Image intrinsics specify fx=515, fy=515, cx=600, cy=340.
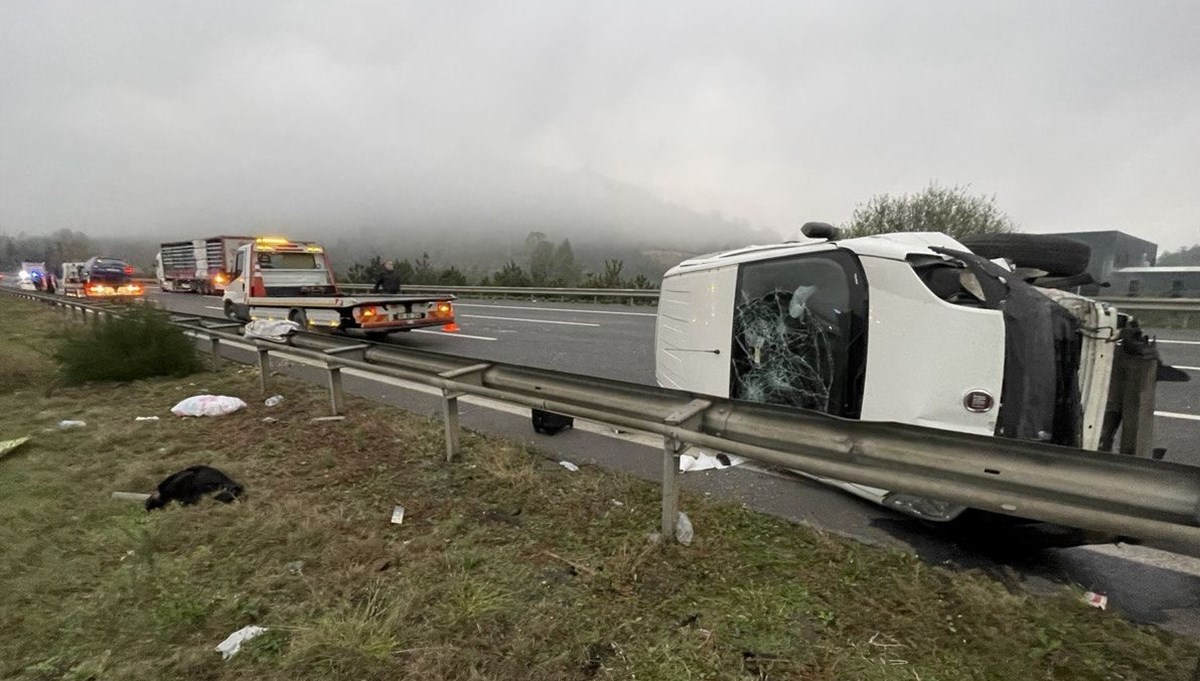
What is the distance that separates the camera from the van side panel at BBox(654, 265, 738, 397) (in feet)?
13.5

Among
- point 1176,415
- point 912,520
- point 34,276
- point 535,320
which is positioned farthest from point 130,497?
point 34,276

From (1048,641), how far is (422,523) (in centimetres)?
299

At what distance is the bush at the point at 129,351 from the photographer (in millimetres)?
6715

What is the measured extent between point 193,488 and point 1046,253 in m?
6.15

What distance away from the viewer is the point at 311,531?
9.50 ft

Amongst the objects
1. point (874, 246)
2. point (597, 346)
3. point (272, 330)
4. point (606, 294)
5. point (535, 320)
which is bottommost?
point (597, 346)

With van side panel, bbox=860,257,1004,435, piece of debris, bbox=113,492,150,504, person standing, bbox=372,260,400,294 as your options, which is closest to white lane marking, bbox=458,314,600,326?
person standing, bbox=372,260,400,294

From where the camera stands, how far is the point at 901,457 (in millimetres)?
2311

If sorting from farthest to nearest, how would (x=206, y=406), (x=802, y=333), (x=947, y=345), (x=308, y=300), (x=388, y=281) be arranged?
(x=388, y=281)
(x=308, y=300)
(x=206, y=406)
(x=802, y=333)
(x=947, y=345)

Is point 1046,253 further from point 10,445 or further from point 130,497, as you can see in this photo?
point 10,445

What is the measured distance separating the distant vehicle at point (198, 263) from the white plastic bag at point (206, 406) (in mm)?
23738

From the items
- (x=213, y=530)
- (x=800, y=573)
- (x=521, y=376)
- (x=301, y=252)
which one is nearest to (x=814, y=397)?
(x=800, y=573)

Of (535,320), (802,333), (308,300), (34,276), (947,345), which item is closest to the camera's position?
(947,345)

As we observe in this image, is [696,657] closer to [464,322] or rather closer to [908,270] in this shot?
[908,270]
